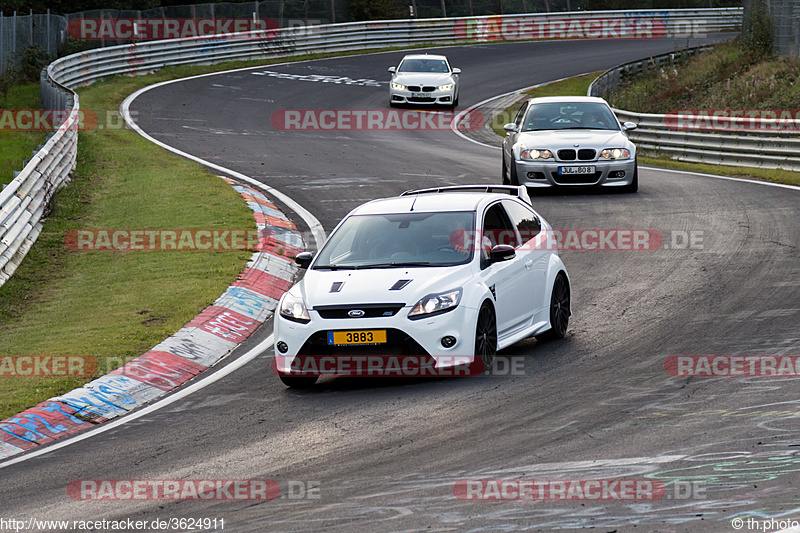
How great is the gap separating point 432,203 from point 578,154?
867cm

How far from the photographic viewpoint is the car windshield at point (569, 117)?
19.3m

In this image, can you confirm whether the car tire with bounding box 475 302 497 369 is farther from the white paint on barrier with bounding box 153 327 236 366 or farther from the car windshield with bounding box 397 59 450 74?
the car windshield with bounding box 397 59 450 74

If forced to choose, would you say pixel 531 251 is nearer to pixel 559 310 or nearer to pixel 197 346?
pixel 559 310

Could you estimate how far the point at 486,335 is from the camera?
9133mm

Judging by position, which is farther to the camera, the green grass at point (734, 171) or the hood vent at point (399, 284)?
the green grass at point (734, 171)

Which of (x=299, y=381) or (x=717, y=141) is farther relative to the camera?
(x=717, y=141)

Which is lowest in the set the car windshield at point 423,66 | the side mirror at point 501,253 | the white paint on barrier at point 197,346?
the white paint on barrier at point 197,346

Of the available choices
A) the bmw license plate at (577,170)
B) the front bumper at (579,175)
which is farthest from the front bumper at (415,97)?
the bmw license plate at (577,170)

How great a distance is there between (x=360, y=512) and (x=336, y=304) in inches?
124

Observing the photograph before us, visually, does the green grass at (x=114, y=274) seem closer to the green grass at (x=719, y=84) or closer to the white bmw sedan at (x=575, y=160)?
the white bmw sedan at (x=575, y=160)

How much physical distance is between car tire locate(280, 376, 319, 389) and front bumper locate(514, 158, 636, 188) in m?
10.1

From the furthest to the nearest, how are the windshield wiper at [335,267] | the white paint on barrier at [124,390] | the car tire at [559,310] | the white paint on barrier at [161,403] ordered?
the car tire at [559,310] < the windshield wiper at [335,267] < the white paint on barrier at [124,390] < the white paint on barrier at [161,403]

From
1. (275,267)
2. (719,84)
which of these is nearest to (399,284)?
(275,267)

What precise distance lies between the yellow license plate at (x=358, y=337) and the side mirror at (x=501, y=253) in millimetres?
1367
